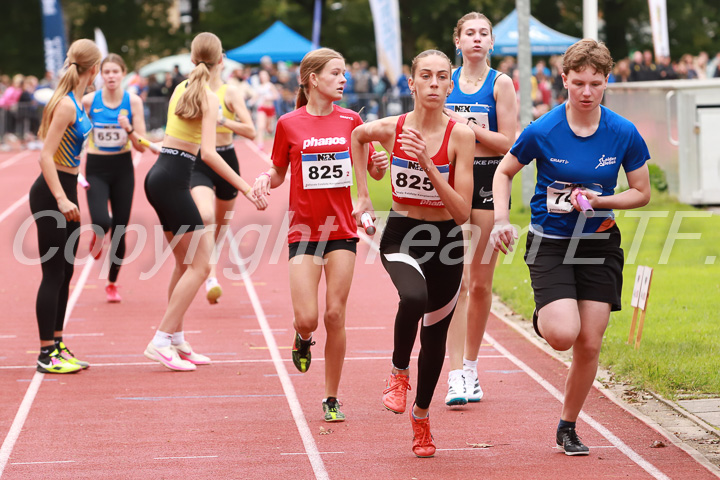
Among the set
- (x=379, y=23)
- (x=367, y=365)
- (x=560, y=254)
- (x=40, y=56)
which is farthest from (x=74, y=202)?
(x=40, y=56)

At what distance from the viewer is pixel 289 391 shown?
7.49m

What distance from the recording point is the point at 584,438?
6211mm

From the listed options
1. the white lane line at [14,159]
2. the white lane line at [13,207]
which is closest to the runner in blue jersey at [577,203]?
the white lane line at [13,207]

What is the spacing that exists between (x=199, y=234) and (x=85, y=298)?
3749 mm

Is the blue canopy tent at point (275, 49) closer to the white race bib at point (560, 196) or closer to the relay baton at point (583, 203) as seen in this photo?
the white race bib at point (560, 196)

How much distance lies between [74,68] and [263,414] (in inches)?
109

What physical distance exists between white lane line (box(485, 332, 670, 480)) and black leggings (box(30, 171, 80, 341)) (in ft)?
10.8

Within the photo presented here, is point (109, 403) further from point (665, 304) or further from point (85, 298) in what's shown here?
point (665, 304)

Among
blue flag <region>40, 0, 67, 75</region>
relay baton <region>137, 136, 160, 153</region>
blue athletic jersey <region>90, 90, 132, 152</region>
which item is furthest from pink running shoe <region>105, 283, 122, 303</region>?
blue flag <region>40, 0, 67, 75</region>

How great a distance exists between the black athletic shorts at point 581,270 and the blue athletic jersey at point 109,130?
5371 mm

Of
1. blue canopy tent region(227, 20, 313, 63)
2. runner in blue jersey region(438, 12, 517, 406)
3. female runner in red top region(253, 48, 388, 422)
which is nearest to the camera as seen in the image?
female runner in red top region(253, 48, 388, 422)

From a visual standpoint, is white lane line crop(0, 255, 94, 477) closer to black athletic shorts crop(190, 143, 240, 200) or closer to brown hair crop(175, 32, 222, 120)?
brown hair crop(175, 32, 222, 120)

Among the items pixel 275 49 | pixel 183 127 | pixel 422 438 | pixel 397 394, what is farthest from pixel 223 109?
pixel 275 49

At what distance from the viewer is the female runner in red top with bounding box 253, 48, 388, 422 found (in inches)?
253
